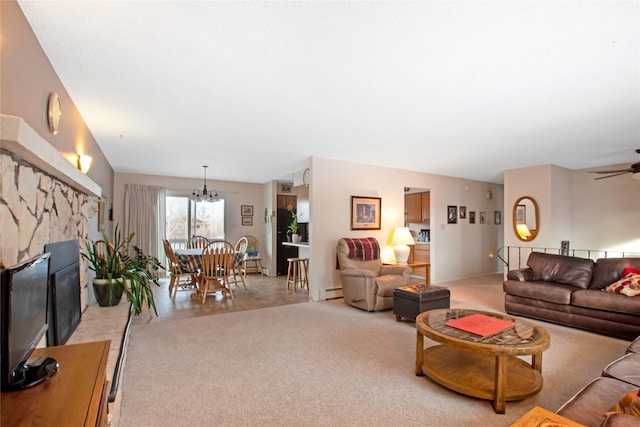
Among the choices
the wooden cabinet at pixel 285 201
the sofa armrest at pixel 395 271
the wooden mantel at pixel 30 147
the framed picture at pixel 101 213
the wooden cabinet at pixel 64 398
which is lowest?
the sofa armrest at pixel 395 271

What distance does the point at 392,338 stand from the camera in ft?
10.9

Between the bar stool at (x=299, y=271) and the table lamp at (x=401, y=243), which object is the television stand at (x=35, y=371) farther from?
the table lamp at (x=401, y=243)

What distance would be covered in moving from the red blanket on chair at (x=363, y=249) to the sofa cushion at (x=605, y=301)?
8.34ft

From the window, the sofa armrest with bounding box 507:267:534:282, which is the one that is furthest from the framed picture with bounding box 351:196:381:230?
the window

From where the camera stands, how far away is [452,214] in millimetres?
7059

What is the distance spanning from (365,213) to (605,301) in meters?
3.32

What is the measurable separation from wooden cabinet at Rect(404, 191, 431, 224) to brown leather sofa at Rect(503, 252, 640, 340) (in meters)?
3.38

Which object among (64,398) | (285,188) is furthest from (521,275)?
(285,188)

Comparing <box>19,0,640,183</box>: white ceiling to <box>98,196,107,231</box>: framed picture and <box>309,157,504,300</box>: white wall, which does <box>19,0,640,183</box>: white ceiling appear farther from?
<box>309,157,504,300</box>: white wall

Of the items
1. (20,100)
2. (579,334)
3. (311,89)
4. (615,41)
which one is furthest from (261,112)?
(579,334)

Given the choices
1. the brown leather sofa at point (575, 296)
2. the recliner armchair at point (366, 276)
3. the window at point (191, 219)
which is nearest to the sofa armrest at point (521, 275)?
the brown leather sofa at point (575, 296)

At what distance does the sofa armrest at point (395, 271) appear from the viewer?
4.70 m

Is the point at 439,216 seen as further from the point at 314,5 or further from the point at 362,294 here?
the point at 314,5

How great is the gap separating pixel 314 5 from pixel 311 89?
100 cm
